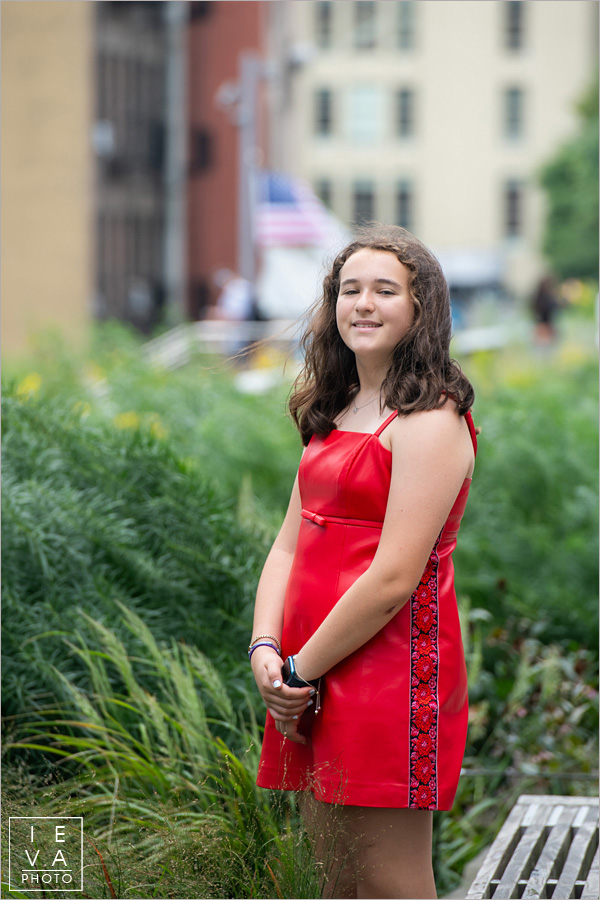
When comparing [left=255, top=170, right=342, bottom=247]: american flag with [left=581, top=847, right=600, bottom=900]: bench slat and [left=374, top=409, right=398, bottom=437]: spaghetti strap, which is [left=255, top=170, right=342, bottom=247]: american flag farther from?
[left=374, top=409, right=398, bottom=437]: spaghetti strap

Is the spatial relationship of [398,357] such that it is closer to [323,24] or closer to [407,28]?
[323,24]

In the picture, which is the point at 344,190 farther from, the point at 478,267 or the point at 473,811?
the point at 473,811

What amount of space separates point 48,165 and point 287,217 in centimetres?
683

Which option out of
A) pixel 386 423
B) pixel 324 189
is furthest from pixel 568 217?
pixel 386 423

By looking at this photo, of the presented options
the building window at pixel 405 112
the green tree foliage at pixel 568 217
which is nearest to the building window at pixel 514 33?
the building window at pixel 405 112

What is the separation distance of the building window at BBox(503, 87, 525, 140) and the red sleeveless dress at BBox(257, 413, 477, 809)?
55405 mm

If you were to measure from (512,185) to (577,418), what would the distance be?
Result: 50480 millimetres

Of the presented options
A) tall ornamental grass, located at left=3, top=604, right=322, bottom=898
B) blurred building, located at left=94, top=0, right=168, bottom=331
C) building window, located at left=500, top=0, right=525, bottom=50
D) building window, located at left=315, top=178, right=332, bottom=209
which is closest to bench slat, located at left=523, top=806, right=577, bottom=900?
tall ornamental grass, located at left=3, top=604, right=322, bottom=898

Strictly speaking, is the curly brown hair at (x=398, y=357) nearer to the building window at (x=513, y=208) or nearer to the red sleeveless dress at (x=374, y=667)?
the red sleeveless dress at (x=374, y=667)

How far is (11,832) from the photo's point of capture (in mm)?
2449

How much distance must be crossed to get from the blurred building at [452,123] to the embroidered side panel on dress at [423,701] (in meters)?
50.2

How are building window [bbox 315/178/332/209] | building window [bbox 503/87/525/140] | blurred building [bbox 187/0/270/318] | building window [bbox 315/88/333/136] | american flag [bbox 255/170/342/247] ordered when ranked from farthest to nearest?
1. building window [bbox 503/87/525/140]
2. building window [bbox 315/88/333/136]
3. building window [bbox 315/178/332/209]
4. blurred building [bbox 187/0/270/318]
5. american flag [bbox 255/170/342/247]

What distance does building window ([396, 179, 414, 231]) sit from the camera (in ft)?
172

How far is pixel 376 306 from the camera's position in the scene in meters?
2.27
